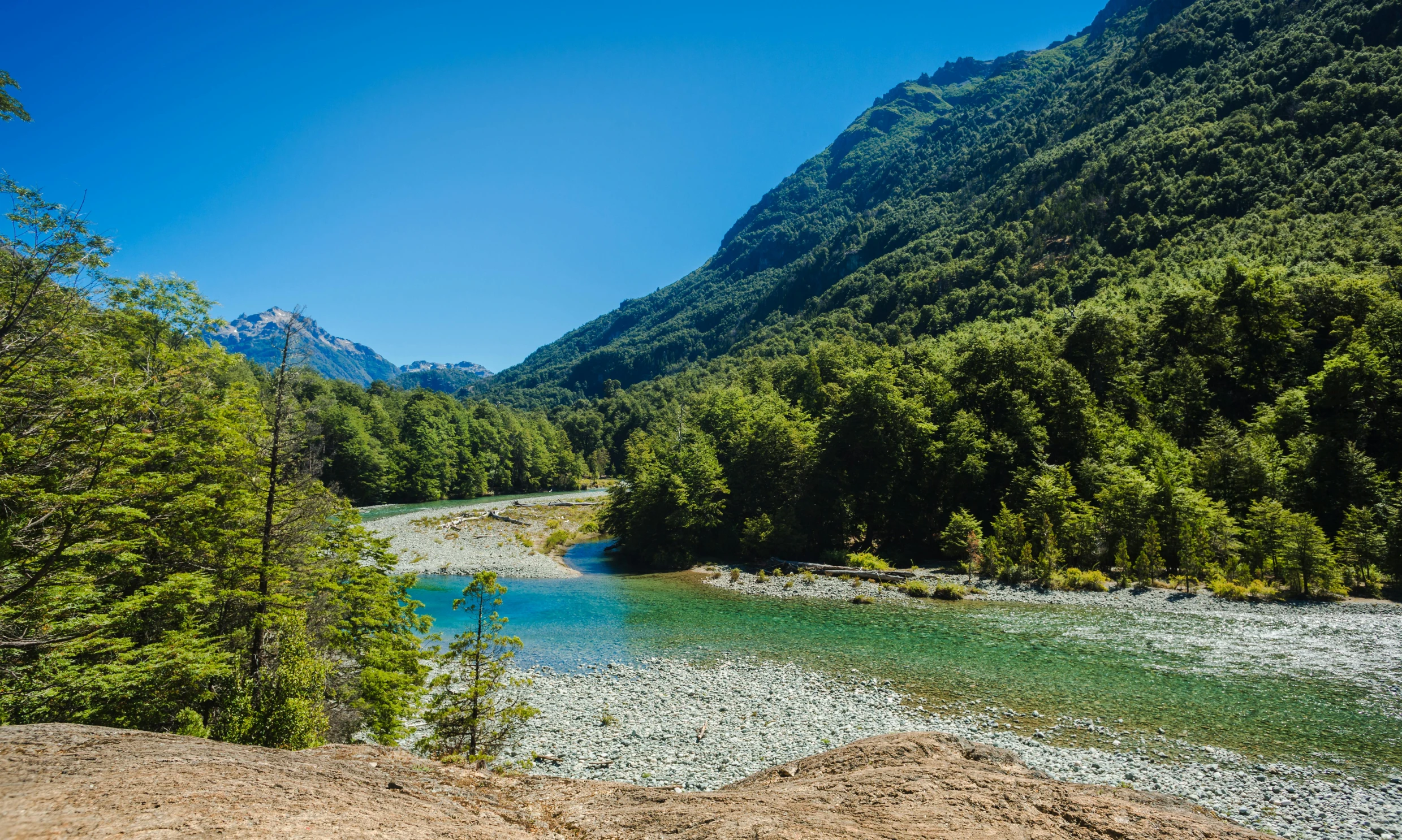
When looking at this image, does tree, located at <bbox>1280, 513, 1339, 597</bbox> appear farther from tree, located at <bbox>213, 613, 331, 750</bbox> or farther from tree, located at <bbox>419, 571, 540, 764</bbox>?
tree, located at <bbox>213, 613, 331, 750</bbox>

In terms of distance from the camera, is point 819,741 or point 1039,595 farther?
point 1039,595

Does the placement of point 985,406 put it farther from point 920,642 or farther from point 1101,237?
point 1101,237

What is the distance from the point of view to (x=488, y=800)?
748 cm

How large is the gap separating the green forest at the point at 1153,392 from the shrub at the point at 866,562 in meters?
2.91

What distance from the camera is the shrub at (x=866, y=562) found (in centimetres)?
3459

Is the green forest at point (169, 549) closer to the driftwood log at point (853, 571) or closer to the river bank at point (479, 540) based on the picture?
the river bank at point (479, 540)

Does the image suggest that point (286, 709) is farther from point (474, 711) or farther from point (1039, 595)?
point (1039, 595)

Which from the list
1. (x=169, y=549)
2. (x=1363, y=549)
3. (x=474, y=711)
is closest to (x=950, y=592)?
(x=1363, y=549)

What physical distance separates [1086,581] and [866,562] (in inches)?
449

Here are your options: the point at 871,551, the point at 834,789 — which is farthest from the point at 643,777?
the point at 871,551

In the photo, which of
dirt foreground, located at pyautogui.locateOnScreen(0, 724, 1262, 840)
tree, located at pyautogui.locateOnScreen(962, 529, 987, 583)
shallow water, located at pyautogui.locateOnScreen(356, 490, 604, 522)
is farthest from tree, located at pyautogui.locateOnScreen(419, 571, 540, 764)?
shallow water, located at pyautogui.locateOnScreen(356, 490, 604, 522)

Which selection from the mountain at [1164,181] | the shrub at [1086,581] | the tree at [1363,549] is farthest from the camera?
the mountain at [1164,181]

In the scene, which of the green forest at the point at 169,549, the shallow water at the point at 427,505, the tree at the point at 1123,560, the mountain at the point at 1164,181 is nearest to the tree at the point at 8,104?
the green forest at the point at 169,549

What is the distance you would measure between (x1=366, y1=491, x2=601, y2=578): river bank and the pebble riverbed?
2082 centimetres
